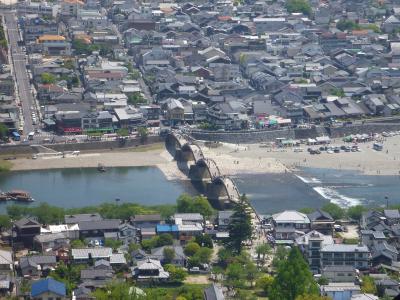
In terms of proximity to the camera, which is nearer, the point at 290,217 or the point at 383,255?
the point at 383,255

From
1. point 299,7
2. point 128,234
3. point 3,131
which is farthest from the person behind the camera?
point 299,7

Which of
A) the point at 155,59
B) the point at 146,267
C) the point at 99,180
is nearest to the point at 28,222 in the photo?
the point at 146,267

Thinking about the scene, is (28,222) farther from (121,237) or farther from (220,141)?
(220,141)

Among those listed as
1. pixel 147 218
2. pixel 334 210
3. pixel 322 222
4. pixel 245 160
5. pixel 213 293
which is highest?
pixel 213 293

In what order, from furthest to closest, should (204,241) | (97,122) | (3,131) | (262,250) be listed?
1. (97,122)
2. (3,131)
3. (204,241)
4. (262,250)

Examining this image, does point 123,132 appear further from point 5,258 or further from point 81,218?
point 5,258

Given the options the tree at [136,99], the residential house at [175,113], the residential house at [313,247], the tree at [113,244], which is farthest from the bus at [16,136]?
the residential house at [313,247]

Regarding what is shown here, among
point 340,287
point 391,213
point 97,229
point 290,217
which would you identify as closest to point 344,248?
point 340,287
